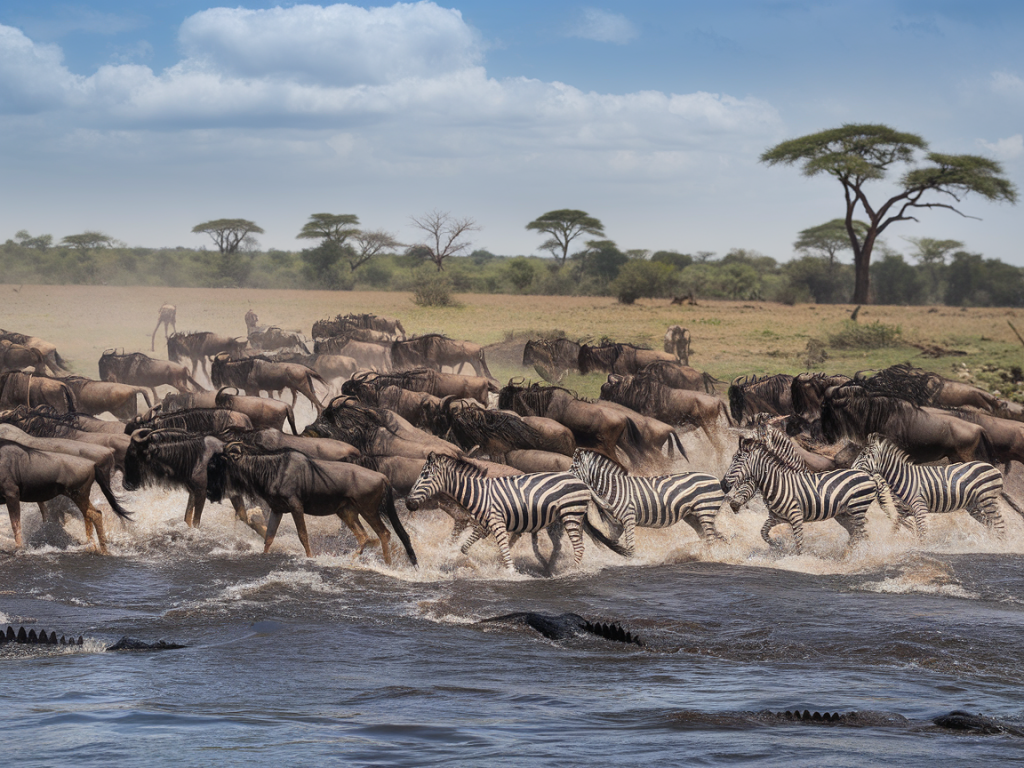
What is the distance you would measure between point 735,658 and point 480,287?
43.4 metres

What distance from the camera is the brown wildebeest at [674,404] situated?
13242 millimetres

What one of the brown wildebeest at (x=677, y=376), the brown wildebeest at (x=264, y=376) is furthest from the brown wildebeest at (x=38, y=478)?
the brown wildebeest at (x=677, y=376)

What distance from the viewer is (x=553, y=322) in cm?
3052

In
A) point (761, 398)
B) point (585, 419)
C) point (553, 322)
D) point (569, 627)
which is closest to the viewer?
point (569, 627)

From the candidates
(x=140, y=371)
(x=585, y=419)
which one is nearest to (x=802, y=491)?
(x=585, y=419)

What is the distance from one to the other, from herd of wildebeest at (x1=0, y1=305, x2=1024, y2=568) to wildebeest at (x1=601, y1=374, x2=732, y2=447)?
0.02m

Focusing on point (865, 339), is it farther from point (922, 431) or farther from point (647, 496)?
point (647, 496)

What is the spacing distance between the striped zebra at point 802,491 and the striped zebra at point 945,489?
533 mm

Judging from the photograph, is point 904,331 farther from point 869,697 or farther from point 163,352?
point 869,697

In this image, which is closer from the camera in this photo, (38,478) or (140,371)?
(38,478)

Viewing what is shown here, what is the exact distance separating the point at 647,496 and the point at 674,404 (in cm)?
444

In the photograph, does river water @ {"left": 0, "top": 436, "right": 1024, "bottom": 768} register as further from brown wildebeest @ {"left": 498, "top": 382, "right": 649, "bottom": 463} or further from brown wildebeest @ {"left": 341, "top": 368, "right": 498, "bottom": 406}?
brown wildebeest @ {"left": 341, "top": 368, "right": 498, "bottom": 406}

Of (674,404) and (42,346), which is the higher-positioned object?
(42,346)

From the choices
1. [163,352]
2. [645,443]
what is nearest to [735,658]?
[645,443]
